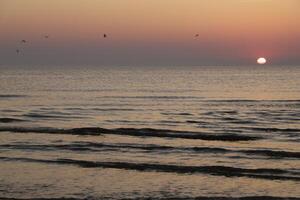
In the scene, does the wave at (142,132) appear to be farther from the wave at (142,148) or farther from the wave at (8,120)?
the wave at (8,120)

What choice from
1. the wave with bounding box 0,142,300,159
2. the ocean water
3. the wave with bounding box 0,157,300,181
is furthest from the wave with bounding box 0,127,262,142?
the wave with bounding box 0,157,300,181

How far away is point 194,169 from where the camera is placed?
794 inches

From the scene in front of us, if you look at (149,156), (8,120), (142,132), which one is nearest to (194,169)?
(149,156)

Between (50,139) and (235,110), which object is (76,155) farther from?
(235,110)

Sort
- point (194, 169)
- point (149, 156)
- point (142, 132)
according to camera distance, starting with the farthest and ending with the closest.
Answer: point (142, 132), point (149, 156), point (194, 169)

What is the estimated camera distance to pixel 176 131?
3216 centimetres

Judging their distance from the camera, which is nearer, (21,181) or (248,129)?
(21,181)

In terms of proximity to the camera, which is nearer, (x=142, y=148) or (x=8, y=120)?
(x=142, y=148)

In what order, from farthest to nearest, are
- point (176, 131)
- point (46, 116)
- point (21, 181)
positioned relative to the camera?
1. point (46, 116)
2. point (176, 131)
3. point (21, 181)

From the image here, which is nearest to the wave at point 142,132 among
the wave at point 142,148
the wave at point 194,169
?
the wave at point 142,148

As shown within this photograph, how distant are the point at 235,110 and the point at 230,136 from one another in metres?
17.5

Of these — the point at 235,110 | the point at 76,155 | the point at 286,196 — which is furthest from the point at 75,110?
the point at 286,196

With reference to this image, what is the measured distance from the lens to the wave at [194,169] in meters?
19.0

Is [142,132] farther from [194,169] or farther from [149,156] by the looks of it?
[194,169]
